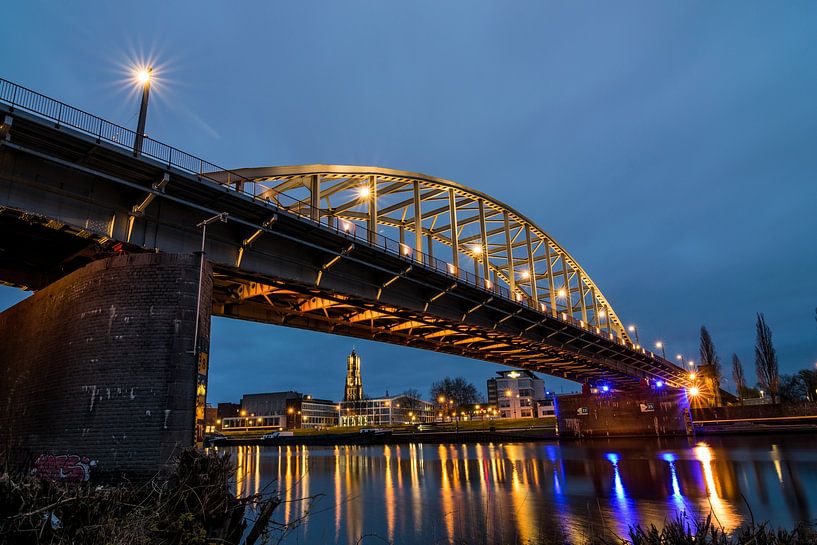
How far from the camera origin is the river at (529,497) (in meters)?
16.2

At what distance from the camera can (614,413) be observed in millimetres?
79062

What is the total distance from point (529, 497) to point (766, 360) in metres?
98.5

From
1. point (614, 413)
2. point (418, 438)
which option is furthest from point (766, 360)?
point (418, 438)

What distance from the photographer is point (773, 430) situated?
233 ft

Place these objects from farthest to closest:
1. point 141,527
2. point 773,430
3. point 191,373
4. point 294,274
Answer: point 773,430, point 294,274, point 191,373, point 141,527

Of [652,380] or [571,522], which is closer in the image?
[571,522]

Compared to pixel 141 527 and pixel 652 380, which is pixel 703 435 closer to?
pixel 652 380

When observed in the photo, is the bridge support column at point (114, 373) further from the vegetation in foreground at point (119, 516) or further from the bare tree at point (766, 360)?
the bare tree at point (766, 360)

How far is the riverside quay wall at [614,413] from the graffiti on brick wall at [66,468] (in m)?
73.8

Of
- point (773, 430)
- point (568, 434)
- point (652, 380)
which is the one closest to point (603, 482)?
point (568, 434)

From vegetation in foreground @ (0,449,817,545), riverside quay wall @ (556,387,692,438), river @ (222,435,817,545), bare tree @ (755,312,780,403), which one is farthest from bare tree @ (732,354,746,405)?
vegetation in foreground @ (0,449,817,545)

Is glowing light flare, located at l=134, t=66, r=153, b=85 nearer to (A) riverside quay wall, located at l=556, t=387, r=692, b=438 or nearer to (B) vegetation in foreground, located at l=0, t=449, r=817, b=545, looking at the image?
(B) vegetation in foreground, located at l=0, t=449, r=817, b=545

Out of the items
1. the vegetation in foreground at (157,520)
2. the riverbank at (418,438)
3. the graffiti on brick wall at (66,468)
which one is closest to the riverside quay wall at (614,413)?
the riverbank at (418,438)

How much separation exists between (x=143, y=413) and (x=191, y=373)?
193cm
